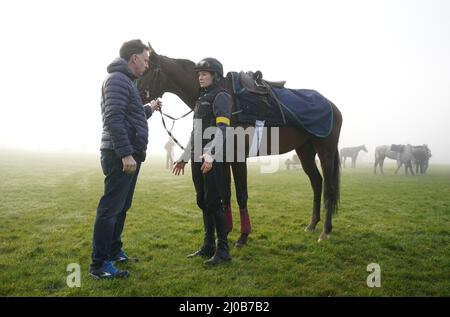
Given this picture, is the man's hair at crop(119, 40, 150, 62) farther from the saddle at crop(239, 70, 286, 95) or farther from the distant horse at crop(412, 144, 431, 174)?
the distant horse at crop(412, 144, 431, 174)

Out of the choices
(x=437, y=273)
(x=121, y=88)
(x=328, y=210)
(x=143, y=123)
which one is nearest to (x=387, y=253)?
(x=437, y=273)

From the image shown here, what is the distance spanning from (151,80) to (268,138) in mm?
2201

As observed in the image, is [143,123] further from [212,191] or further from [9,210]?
[9,210]

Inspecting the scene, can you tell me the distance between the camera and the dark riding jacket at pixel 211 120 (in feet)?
13.8

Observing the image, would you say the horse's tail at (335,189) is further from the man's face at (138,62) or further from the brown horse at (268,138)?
the man's face at (138,62)

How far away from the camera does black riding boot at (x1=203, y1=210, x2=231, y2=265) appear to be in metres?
4.57

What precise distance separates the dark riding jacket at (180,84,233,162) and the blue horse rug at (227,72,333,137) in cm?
77

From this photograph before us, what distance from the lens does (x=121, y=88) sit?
3.79 m

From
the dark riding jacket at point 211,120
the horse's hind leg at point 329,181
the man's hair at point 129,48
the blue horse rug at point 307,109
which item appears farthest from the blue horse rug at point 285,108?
the man's hair at point 129,48

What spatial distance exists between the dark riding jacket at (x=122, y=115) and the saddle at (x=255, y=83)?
2.01 metres

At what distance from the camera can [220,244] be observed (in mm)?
4676

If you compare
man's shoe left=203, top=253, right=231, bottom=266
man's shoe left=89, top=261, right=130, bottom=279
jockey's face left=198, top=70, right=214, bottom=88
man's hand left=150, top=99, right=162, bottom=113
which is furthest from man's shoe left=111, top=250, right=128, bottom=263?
jockey's face left=198, top=70, right=214, bottom=88

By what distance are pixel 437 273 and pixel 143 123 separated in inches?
171

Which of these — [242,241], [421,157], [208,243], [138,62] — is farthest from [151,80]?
[421,157]
